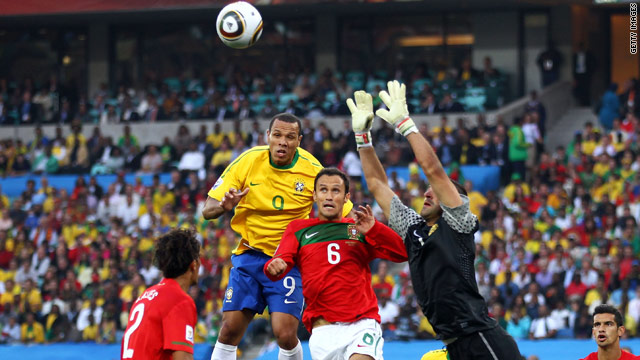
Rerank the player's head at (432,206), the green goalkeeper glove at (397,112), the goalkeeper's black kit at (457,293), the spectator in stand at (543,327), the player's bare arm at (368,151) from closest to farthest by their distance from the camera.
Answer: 1. the goalkeeper's black kit at (457,293)
2. the player's head at (432,206)
3. the green goalkeeper glove at (397,112)
4. the player's bare arm at (368,151)
5. the spectator in stand at (543,327)

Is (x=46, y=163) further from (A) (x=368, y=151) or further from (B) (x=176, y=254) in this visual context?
(B) (x=176, y=254)

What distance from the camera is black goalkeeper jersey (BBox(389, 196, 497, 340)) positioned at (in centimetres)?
651

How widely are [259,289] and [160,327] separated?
2.24 m

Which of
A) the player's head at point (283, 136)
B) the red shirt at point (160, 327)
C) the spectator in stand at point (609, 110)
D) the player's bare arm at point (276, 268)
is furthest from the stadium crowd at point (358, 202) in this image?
the red shirt at point (160, 327)

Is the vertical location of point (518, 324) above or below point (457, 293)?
below

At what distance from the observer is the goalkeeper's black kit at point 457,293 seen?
6473 mm

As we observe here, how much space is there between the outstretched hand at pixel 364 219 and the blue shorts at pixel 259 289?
4.69 feet

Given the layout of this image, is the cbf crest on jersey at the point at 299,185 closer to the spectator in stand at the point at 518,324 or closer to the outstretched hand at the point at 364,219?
the outstretched hand at the point at 364,219

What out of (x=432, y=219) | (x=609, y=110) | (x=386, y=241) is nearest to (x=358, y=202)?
(x=609, y=110)

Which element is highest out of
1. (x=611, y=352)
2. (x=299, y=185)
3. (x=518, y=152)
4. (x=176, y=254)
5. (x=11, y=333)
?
(x=518, y=152)

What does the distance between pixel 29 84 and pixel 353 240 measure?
23.4m

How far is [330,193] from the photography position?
752 centimetres

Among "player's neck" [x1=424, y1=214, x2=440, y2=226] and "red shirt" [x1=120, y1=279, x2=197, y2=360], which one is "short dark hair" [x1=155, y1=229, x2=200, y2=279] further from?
"player's neck" [x1=424, y1=214, x2=440, y2=226]

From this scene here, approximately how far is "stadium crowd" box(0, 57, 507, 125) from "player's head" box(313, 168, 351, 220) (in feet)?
53.0
